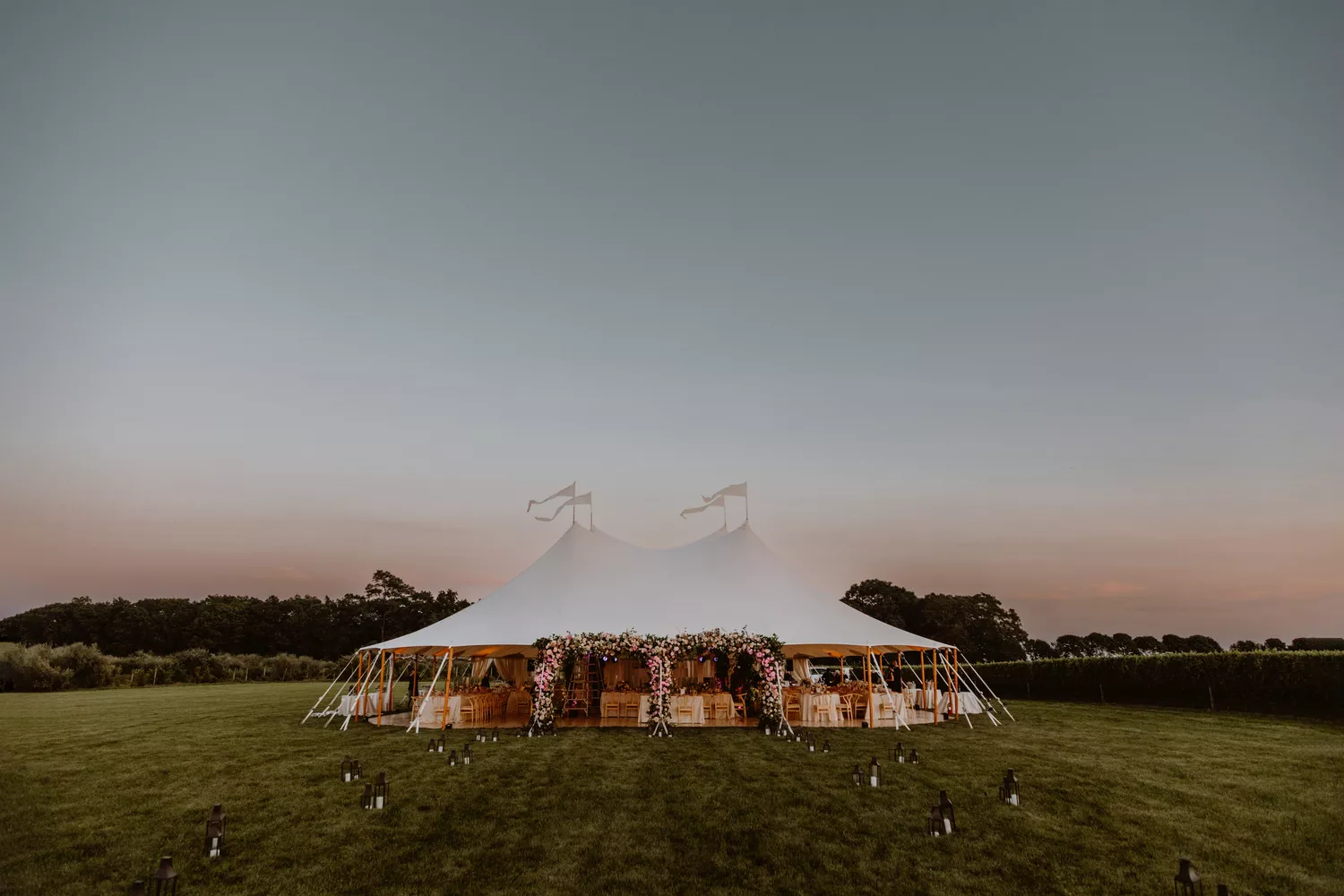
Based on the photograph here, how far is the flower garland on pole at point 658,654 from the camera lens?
518 inches

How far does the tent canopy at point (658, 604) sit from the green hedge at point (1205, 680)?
7569mm

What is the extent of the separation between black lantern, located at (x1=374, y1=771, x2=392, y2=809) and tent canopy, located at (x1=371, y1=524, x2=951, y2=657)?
236 inches

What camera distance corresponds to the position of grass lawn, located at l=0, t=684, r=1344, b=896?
18.2 feet

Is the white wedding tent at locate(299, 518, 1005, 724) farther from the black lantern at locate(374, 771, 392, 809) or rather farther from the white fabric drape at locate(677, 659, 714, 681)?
the black lantern at locate(374, 771, 392, 809)

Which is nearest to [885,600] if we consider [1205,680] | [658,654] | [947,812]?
[1205,680]

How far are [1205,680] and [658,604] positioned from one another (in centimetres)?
1335

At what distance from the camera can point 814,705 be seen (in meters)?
14.4

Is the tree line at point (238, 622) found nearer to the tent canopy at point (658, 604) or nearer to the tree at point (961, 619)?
the tree at point (961, 619)

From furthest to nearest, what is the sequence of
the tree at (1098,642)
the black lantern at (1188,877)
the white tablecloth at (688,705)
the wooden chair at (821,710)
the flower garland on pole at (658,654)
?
the tree at (1098,642), the wooden chair at (821,710), the white tablecloth at (688,705), the flower garland on pole at (658,654), the black lantern at (1188,877)

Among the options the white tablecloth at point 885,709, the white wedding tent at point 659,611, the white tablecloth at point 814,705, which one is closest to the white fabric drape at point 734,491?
the white wedding tent at point 659,611

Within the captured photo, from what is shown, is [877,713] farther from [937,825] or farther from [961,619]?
[961,619]

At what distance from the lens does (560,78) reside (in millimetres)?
14484

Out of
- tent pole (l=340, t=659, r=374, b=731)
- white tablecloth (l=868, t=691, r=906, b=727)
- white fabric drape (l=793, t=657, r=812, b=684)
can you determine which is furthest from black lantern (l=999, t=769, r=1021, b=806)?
tent pole (l=340, t=659, r=374, b=731)

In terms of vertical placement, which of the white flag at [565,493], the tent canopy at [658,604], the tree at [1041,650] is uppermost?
the white flag at [565,493]
